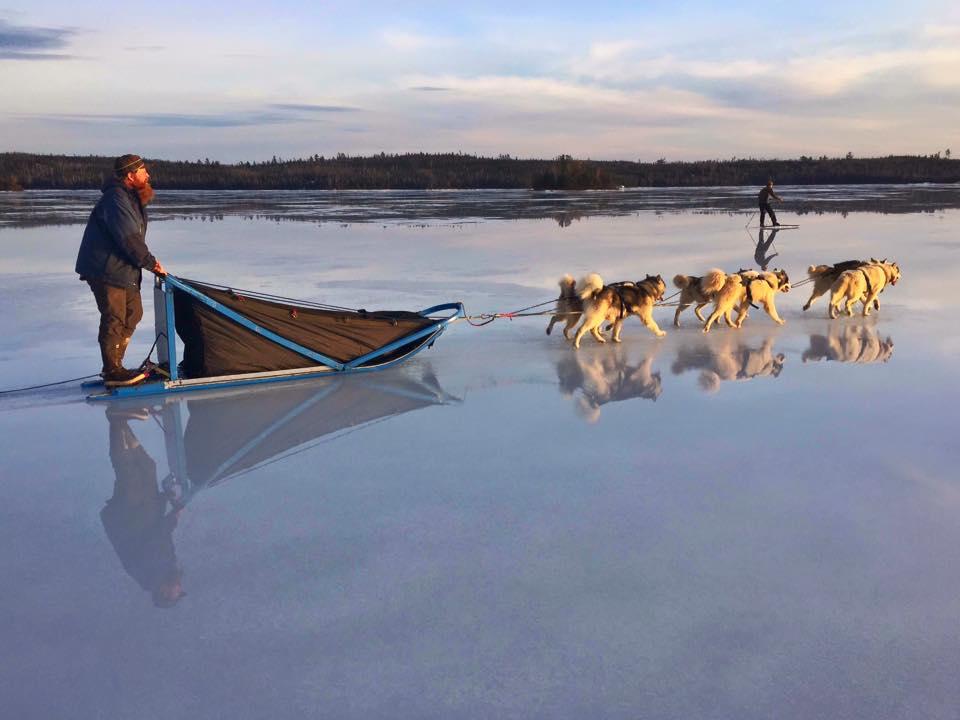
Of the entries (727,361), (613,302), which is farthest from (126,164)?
(727,361)

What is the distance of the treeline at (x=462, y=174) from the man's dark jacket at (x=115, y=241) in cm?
3953

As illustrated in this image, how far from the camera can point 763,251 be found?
48.5 feet

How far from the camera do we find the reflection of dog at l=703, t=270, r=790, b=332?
25.8ft

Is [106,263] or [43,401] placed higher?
[106,263]

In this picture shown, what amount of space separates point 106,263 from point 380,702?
400 centimetres

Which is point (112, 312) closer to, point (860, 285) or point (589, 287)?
point (589, 287)

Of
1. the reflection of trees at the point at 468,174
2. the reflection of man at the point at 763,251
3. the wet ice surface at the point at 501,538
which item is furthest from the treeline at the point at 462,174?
the wet ice surface at the point at 501,538

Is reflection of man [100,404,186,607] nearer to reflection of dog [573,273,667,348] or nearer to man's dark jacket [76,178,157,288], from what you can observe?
man's dark jacket [76,178,157,288]

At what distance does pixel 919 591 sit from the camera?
114 inches

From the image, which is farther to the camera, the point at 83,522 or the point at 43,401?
the point at 43,401

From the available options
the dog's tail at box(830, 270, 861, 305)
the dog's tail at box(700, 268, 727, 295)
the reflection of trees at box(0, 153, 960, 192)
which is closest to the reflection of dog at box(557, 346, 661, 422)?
the dog's tail at box(700, 268, 727, 295)

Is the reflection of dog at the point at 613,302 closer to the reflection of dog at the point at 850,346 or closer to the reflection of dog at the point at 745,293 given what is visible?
the reflection of dog at the point at 745,293

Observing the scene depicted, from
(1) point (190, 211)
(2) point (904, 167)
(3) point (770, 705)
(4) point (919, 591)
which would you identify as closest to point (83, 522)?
(3) point (770, 705)

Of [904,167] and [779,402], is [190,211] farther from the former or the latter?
[904,167]
